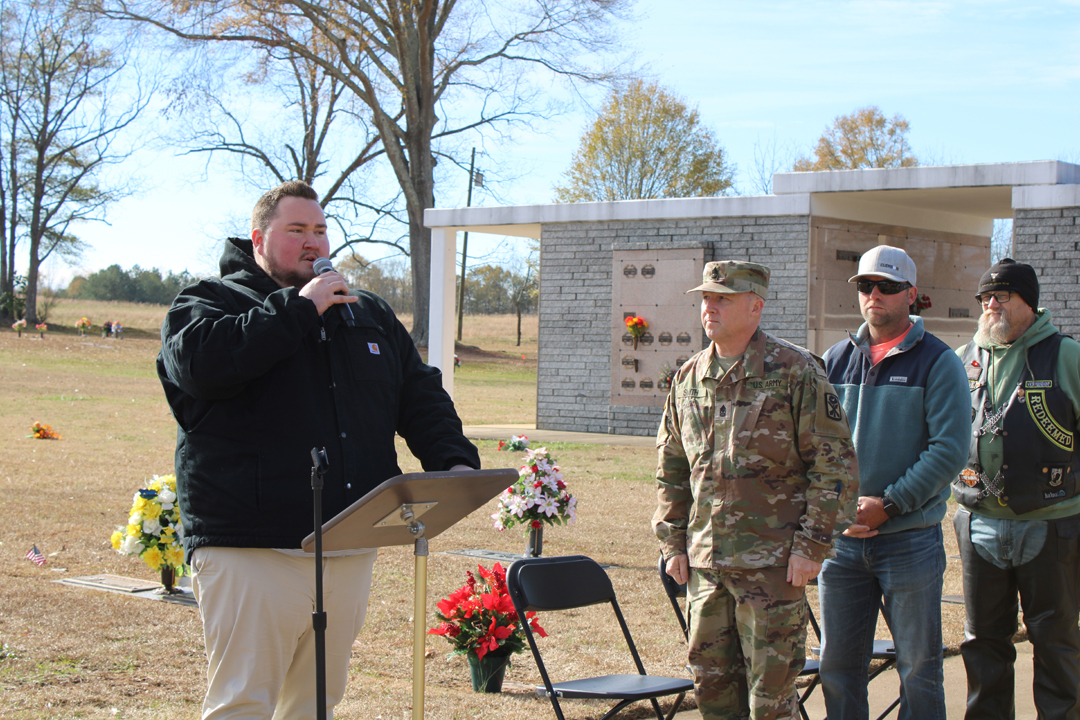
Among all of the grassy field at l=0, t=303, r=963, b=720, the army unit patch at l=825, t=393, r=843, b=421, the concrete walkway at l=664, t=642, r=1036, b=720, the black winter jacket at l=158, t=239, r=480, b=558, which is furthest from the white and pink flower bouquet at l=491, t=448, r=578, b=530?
the black winter jacket at l=158, t=239, r=480, b=558

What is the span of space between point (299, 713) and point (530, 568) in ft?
4.28

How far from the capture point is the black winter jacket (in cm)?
293

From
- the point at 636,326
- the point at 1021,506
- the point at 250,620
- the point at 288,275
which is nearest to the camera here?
the point at 250,620

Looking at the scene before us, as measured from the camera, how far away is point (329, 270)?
3145 millimetres

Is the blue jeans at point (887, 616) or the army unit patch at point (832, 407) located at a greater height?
the army unit patch at point (832, 407)

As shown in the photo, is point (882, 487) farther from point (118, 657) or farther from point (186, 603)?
point (186, 603)

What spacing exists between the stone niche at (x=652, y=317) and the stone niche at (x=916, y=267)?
178 cm

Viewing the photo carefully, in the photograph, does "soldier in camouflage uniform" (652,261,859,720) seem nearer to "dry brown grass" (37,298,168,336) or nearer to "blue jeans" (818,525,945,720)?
"blue jeans" (818,525,945,720)

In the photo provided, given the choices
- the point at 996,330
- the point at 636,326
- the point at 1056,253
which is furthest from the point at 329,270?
the point at 636,326

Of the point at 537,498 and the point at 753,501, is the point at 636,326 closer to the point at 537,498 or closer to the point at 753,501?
the point at 537,498

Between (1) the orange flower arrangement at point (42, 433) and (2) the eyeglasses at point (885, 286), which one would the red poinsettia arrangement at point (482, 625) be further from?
(1) the orange flower arrangement at point (42, 433)

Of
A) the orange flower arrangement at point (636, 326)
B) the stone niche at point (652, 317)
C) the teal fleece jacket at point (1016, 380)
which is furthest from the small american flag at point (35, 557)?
the orange flower arrangement at point (636, 326)

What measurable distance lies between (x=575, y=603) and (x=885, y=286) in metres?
1.81

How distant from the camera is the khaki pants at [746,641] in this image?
3.46m
